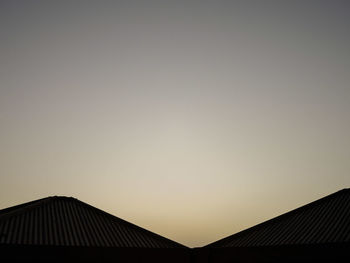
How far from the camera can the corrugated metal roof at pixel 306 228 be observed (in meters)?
11.5

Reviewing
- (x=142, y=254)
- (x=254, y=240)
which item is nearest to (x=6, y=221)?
(x=142, y=254)

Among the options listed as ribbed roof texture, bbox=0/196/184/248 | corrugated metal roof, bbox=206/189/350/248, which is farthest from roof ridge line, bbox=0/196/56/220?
corrugated metal roof, bbox=206/189/350/248

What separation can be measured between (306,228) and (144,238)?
615 centimetres

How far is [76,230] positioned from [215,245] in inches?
212

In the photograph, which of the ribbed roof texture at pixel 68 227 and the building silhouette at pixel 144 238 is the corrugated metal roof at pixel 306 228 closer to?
the building silhouette at pixel 144 238

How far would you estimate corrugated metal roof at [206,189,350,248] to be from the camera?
1154 cm

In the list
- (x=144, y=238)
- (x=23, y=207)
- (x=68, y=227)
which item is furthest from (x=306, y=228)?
(x=23, y=207)

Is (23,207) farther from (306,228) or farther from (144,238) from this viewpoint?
(306,228)

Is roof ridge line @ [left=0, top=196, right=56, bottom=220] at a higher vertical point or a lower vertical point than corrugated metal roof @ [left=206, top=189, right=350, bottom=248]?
higher

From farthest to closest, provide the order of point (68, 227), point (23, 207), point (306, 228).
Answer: point (23, 207), point (68, 227), point (306, 228)

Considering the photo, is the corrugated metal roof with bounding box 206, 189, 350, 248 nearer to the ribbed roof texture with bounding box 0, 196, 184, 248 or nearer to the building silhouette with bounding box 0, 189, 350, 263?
the building silhouette with bounding box 0, 189, 350, 263

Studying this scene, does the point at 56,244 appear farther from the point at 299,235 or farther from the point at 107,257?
the point at 299,235

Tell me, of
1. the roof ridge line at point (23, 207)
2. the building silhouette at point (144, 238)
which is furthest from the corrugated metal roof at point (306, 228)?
the roof ridge line at point (23, 207)

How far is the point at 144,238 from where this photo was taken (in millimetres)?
14070
